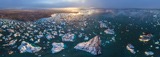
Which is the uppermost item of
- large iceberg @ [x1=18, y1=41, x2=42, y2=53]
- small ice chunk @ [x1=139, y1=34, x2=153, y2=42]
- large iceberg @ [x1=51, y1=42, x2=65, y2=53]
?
large iceberg @ [x1=18, y1=41, x2=42, y2=53]

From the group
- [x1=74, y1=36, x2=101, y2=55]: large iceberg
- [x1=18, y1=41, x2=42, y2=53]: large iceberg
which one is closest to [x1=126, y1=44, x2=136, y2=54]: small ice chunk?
[x1=74, y1=36, x2=101, y2=55]: large iceberg

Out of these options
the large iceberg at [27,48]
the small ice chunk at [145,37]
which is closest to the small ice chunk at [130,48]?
the small ice chunk at [145,37]

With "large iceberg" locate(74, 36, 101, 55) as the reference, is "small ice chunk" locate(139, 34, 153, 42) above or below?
below

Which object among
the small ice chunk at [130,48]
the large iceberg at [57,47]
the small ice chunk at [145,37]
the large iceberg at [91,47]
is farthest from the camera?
the small ice chunk at [145,37]

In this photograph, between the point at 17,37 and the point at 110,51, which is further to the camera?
the point at 17,37

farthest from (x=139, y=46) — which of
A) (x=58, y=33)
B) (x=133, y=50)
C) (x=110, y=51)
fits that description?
(x=58, y=33)

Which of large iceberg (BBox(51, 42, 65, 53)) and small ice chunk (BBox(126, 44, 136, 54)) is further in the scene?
small ice chunk (BBox(126, 44, 136, 54))

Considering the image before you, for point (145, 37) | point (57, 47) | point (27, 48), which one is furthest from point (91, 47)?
point (145, 37)

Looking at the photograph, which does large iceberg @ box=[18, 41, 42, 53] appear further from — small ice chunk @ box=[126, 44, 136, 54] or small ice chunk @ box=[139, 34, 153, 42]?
small ice chunk @ box=[139, 34, 153, 42]

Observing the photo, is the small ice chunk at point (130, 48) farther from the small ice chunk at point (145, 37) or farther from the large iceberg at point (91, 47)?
the large iceberg at point (91, 47)

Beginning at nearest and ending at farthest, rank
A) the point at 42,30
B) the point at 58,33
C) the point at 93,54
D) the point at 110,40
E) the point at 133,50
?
the point at 93,54, the point at 133,50, the point at 110,40, the point at 58,33, the point at 42,30

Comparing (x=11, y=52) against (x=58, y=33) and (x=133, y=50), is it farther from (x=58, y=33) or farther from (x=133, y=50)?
(x=133, y=50)
